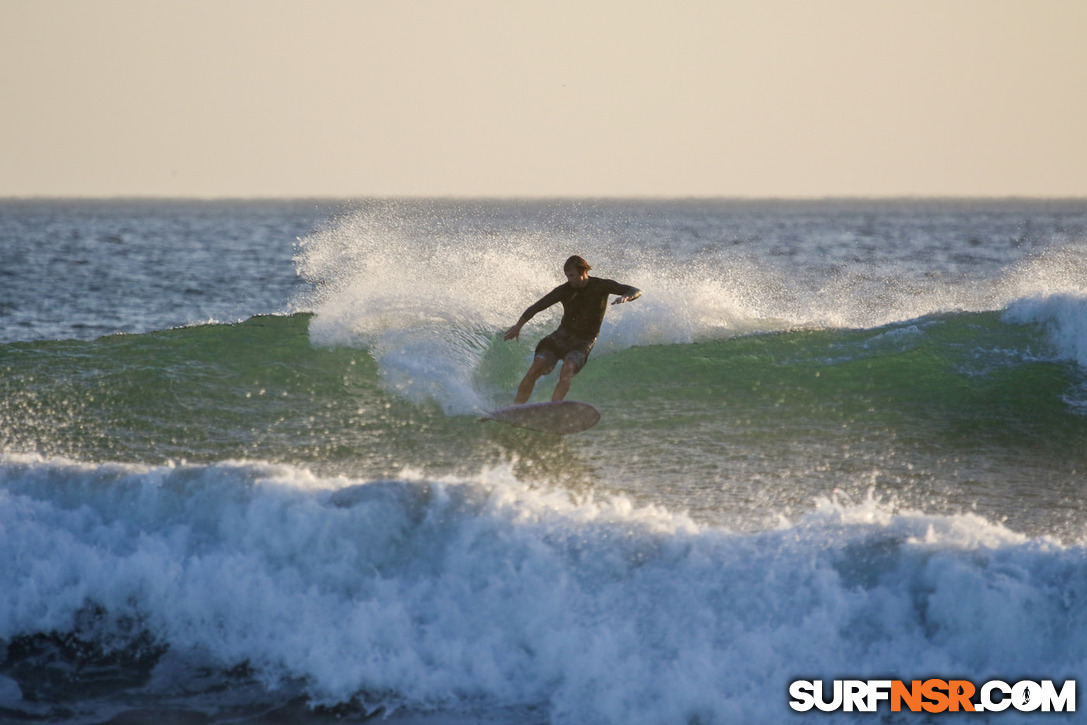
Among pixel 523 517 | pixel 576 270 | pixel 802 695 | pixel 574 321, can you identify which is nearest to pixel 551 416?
pixel 574 321

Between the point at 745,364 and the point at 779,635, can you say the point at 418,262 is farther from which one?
the point at 779,635

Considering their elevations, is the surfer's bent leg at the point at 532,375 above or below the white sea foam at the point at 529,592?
above

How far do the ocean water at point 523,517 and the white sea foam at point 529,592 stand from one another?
18 mm

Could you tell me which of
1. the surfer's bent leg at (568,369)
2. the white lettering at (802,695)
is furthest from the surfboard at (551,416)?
the white lettering at (802,695)

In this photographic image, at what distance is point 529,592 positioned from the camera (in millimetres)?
6059

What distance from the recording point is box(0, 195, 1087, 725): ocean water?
5582mm

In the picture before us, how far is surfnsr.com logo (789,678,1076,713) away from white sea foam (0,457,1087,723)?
0.28 feet

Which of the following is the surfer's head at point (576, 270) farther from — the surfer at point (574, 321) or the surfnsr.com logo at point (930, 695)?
the surfnsr.com logo at point (930, 695)

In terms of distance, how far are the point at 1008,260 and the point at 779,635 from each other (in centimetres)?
4470

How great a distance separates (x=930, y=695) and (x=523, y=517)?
8.92 feet

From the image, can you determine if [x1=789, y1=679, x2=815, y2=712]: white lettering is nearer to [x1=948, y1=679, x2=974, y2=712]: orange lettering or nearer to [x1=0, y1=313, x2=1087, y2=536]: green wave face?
[x1=948, y1=679, x2=974, y2=712]: orange lettering

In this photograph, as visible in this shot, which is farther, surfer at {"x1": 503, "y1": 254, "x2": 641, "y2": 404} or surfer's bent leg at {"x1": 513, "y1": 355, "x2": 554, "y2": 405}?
surfer at {"x1": 503, "y1": 254, "x2": 641, "y2": 404}

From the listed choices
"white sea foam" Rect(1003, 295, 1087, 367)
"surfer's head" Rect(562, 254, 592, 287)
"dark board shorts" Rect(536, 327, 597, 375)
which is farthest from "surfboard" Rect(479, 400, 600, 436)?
"white sea foam" Rect(1003, 295, 1087, 367)

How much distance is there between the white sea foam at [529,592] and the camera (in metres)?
5.51
